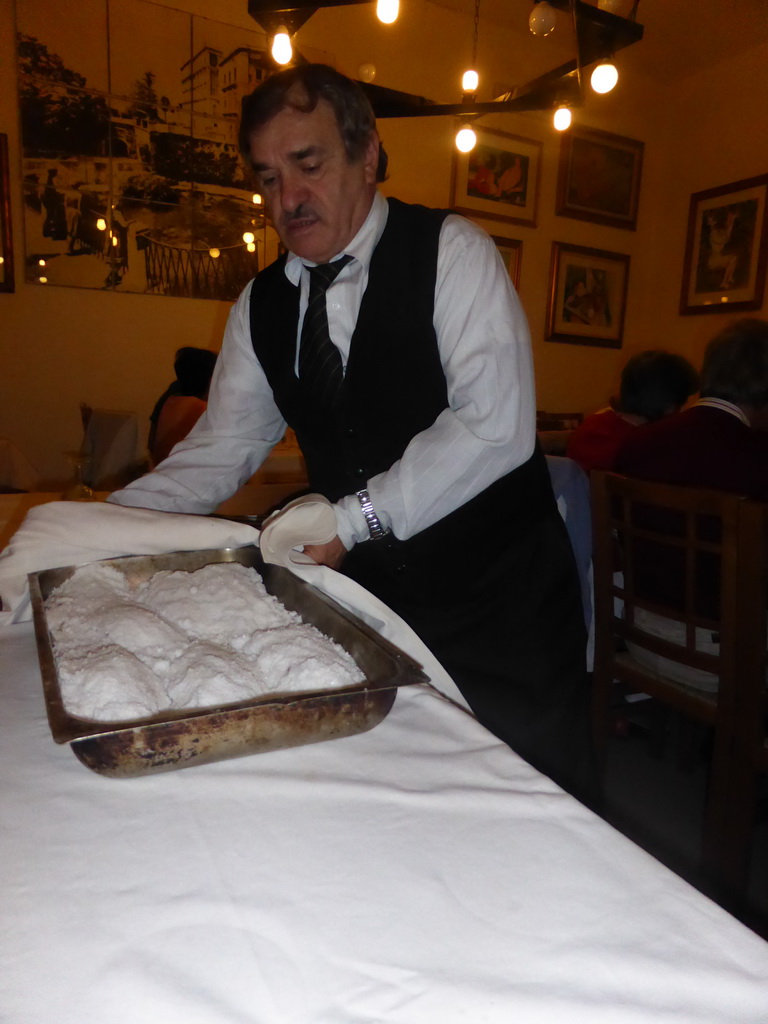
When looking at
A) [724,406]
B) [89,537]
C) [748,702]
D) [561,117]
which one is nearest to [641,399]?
[724,406]

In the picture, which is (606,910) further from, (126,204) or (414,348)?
(126,204)

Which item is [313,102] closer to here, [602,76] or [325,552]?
[325,552]

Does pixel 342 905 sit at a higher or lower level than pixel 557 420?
lower

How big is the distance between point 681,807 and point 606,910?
1.60m

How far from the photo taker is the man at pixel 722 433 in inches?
61.3

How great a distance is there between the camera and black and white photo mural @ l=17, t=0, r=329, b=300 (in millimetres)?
2979

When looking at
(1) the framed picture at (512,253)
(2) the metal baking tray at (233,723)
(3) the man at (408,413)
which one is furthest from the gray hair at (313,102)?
(1) the framed picture at (512,253)

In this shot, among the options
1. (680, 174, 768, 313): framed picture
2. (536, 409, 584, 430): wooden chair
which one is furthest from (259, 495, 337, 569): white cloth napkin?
(680, 174, 768, 313): framed picture

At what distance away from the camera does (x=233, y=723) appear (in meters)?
0.50

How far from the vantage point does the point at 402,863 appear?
1.38ft

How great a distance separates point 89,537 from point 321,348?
18.6 inches

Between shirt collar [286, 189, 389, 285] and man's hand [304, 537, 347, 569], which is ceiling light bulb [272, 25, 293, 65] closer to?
shirt collar [286, 189, 389, 285]

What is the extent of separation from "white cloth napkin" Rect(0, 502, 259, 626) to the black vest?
287 mm

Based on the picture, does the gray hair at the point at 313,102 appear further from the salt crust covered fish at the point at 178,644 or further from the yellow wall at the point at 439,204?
the yellow wall at the point at 439,204
